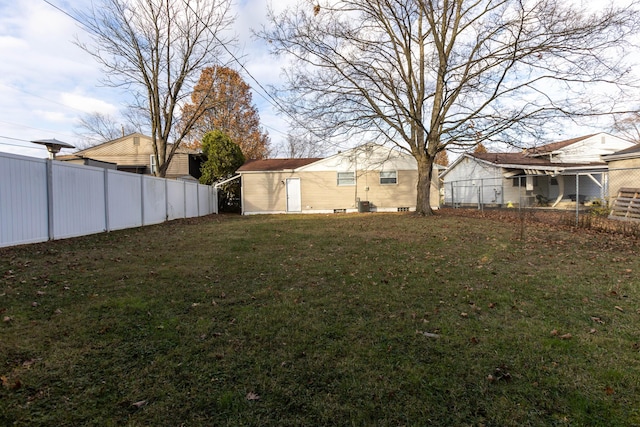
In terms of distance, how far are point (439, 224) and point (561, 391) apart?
32.2 ft

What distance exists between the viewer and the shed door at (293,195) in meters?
20.6

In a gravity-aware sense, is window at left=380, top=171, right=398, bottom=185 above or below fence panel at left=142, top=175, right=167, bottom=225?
above

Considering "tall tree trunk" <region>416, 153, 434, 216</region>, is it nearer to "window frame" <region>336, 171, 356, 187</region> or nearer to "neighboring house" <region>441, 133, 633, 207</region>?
"neighboring house" <region>441, 133, 633, 207</region>

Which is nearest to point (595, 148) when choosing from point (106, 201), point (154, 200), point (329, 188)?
point (329, 188)

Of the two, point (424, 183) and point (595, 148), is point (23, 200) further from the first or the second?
point (595, 148)

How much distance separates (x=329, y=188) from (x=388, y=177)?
382 cm

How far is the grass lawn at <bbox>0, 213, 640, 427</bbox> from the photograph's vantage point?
6.70 ft

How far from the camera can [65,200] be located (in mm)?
7629

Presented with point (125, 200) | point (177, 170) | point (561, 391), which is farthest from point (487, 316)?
point (177, 170)

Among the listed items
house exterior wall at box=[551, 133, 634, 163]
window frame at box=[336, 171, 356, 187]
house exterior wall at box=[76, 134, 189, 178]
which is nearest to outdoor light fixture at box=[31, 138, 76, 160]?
window frame at box=[336, 171, 356, 187]

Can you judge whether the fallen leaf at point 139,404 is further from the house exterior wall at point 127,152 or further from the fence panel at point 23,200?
the house exterior wall at point 127,152

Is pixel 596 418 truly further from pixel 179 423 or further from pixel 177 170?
pixel 177 170

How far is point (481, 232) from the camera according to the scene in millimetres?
9414

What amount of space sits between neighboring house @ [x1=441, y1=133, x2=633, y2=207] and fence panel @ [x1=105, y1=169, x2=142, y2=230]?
1708 centimetres
